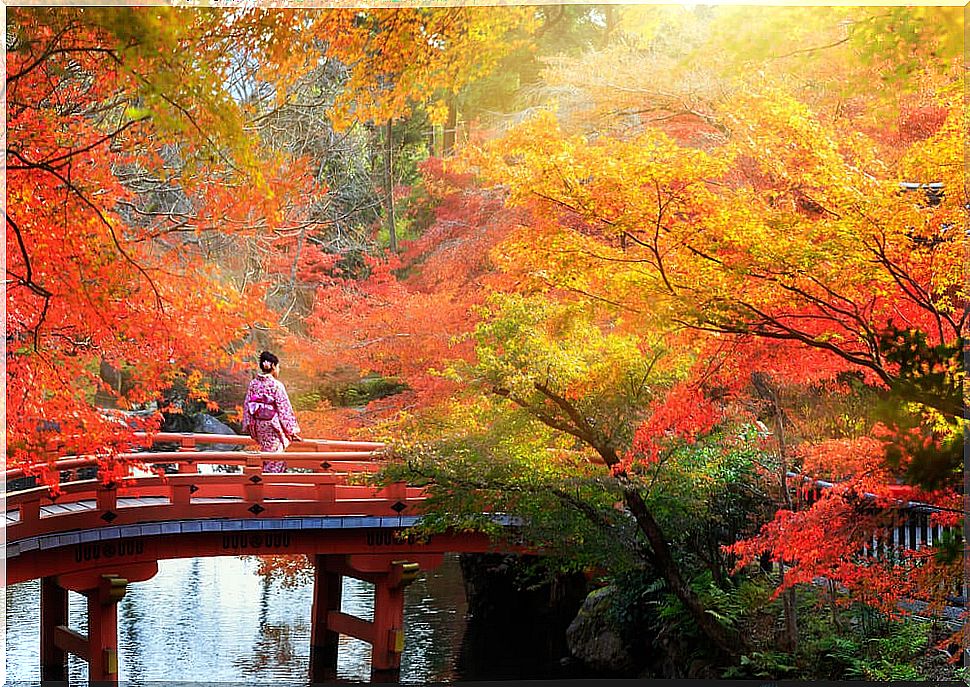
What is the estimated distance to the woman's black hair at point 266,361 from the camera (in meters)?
6.47

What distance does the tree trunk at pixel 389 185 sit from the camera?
627 cm

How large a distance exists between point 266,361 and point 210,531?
110cm

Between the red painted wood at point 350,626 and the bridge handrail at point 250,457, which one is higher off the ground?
the bridge handrail at point 250,457

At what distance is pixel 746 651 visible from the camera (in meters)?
6.17

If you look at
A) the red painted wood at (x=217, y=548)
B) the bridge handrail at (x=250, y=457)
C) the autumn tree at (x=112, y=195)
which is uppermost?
the autumn tree at (x=112, y=195)

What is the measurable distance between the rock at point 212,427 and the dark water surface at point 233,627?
1419 mm

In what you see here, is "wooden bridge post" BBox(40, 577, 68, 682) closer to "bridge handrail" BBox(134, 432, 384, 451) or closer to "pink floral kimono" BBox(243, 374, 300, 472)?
"bridge handrail" BBox(134, 432, 384, 451)

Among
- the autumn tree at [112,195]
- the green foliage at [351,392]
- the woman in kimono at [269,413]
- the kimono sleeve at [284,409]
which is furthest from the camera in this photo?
the green foliage at [351,392]

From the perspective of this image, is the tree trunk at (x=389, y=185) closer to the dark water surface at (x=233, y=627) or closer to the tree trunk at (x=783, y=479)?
the tree trunk at (x=783, y=479)

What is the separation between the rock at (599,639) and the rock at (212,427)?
2681 millimetres

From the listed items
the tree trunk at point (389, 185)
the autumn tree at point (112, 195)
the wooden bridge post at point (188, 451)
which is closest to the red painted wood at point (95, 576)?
the wooden bridge post at point (188, 451)

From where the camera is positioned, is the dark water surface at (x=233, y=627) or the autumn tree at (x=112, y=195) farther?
the dark water surface at (x=233, y=627)

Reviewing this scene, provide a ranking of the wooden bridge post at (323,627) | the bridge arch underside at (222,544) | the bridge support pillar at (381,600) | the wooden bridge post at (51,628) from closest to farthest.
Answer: the bridge arch underside at (222,544) < the bridge support pillar at (381,600) < the wooden bridge post at (51,628) < the wooden bridge post at (323,627)

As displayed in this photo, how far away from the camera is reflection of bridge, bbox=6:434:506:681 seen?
6.07m
